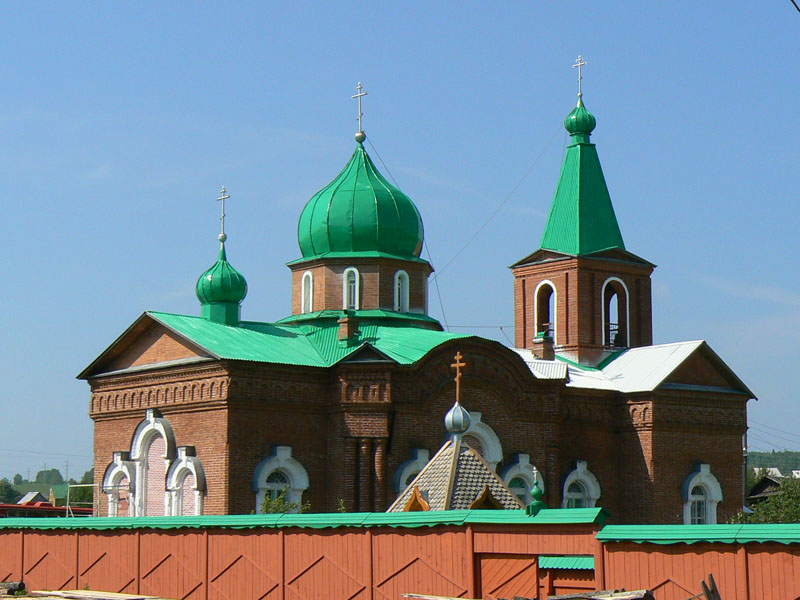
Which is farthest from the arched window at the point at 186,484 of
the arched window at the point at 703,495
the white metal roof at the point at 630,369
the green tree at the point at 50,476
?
the green tree at the point at 50,476

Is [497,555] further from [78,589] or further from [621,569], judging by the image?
[78,589]

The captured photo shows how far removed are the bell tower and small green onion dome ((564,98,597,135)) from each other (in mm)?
26

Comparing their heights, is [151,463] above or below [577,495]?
above

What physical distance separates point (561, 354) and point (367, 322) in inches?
268

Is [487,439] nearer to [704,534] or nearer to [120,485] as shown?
[120,485]

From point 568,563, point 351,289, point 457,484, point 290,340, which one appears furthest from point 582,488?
point 457,484

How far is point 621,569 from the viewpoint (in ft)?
48.2

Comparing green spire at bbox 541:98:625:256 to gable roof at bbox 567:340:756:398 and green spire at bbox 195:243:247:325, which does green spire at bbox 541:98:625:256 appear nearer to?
gable roof at bbox 567:340:756:398

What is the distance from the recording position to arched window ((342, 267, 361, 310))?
3180cm

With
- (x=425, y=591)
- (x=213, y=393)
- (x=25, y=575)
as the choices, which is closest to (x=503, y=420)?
(x=213, y=393)

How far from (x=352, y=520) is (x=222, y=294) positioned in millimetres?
13861

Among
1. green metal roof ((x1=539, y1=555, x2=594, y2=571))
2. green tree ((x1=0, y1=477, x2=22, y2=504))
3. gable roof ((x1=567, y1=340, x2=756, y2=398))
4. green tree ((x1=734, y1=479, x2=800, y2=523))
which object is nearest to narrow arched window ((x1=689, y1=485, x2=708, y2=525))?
green tree ((x1=734, y1=479, x2=800, y2=523))

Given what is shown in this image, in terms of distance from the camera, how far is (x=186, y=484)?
93.0 ft

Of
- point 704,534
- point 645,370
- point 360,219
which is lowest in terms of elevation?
point 704,534
